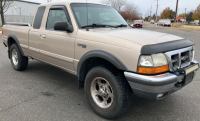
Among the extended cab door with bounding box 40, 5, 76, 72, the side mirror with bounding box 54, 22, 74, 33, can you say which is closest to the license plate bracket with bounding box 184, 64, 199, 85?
the extended cab door with bounding box 40, 5, 76, 72

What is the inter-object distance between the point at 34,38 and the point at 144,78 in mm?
3037

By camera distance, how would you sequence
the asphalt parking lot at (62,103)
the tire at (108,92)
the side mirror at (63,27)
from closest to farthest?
the tire at (108,92), the asphalt parking lot at (62,103), the side mirror at (63,27)

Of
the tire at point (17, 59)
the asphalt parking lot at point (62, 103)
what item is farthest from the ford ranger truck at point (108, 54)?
the tire at point (17, 59)

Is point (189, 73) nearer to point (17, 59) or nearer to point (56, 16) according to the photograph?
point (56, 16)

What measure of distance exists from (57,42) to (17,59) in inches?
91.5

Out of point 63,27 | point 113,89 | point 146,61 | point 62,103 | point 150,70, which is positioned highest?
point 63,27

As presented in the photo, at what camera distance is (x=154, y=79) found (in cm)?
227

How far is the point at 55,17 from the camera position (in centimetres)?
382

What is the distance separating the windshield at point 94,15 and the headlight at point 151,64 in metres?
1.49

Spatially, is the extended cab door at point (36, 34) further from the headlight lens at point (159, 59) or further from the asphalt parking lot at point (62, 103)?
the headlight lens at point (159, 59)

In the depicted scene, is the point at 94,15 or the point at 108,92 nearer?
the point at 108,92

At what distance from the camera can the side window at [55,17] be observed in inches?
143

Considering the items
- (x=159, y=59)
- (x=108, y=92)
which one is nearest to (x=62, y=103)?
(x=108, y=92)

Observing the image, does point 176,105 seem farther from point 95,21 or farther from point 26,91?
point 26,91
